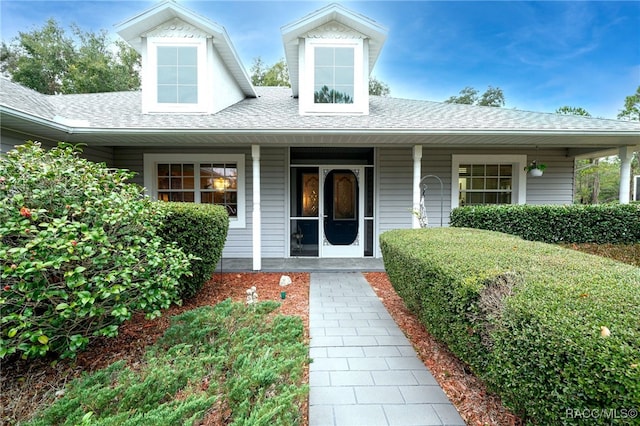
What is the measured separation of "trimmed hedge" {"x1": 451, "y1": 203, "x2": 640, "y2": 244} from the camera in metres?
5.59

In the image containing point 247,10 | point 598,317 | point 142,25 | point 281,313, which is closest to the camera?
point 598,317

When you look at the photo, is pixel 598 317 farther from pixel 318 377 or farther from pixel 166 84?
pixel 166 84

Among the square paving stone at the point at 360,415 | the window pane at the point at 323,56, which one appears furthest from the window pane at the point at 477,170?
the square paving stone at the point at 360,415

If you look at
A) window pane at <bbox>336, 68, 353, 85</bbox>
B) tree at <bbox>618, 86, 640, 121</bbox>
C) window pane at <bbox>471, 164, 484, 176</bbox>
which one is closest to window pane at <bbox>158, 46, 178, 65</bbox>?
window pane at <bbox>336, 68, 353, 85</bbox>

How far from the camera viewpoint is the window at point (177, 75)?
250 inches

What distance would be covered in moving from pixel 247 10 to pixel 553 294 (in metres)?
15.4

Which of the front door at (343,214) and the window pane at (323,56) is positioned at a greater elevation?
the window pane at (323,56)

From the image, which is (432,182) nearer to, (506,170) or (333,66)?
(506,170)

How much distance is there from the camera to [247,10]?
512 inches

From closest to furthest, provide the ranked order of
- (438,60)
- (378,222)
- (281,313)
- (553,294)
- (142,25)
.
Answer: (553,294)
(281,313)
(142,25)
(378,222)
(438,60)

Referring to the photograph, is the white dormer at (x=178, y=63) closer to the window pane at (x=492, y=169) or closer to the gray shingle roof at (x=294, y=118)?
the gray shingle roof at (x=294, y=118)

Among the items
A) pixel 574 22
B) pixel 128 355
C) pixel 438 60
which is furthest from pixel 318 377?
pixel 438 60

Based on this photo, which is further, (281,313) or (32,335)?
(281,313)

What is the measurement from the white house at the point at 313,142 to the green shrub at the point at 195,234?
1796mm
